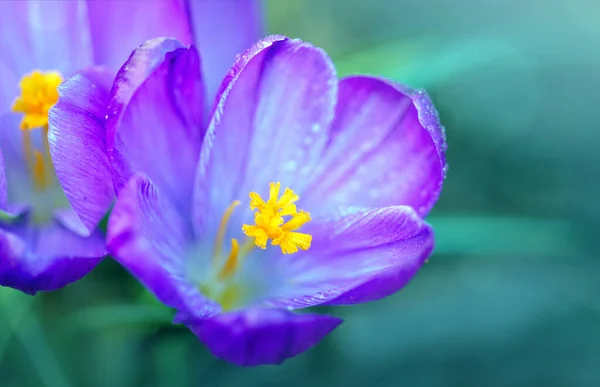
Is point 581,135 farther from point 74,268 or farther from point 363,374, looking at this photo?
point 74,268

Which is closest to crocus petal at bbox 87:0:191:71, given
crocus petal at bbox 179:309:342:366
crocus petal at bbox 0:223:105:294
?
crocus petal at bbox 0:223:105:294

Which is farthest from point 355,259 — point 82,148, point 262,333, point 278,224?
point 82,148

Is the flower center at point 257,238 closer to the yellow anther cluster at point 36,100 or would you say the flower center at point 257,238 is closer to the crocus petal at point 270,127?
the crocus petal at point 270,127

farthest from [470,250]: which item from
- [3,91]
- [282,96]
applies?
[3,91]

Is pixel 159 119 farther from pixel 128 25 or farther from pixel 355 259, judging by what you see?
pixel 355 259

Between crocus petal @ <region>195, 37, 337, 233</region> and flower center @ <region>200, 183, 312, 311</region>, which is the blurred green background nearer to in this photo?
flower center @ <region>200, 183, 312, 311</region>

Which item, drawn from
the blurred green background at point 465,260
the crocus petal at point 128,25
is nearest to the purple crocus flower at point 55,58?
the crocus petal at point 128,25
